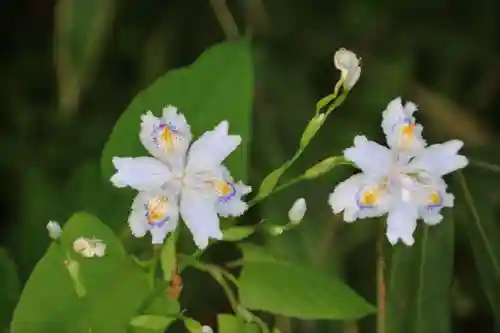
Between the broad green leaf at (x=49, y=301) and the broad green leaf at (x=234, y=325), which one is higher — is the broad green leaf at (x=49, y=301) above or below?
above

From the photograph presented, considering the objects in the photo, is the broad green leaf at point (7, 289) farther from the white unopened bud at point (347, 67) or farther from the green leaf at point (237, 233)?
the white unopened bud at point (347, 67)

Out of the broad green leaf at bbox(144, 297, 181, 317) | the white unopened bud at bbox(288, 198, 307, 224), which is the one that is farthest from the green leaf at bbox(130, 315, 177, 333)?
the white unopened bud at bbox(288, 198, 307, 224)

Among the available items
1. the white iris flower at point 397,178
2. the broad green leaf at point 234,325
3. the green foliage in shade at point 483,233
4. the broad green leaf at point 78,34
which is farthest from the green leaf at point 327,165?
the broad green leaf at point 78,34

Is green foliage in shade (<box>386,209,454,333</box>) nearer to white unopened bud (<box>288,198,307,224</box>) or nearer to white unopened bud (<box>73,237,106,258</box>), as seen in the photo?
white unopened bud (<box>288,198,307,224</box>)

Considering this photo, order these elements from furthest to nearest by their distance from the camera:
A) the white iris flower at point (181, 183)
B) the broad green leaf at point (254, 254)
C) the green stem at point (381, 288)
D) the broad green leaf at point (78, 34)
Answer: the broad green leaf at point (78, 34)
the green stem at point (381, 288)
the broad green leaf at point (254, 254)
the white iris flower at point (181, 183)

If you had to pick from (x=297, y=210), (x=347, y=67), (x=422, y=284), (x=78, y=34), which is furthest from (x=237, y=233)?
(x=78, y=34)

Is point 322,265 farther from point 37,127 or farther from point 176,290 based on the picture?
point 37,127
